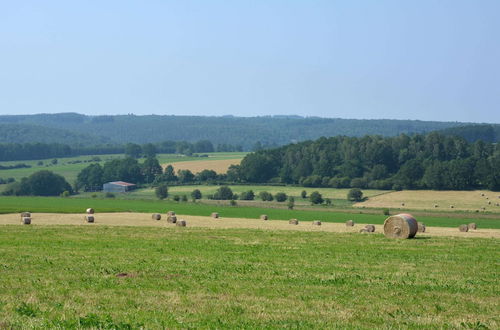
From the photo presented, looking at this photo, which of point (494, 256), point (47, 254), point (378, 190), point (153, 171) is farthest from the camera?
point (153, 171)

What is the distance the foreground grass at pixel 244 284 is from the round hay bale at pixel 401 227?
413cm

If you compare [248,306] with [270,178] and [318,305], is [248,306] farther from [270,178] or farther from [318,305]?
[270,178]

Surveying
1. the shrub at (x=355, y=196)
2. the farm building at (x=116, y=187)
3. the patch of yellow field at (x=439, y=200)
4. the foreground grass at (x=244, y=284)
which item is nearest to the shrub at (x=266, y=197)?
the shrub at (x=355, y=196)

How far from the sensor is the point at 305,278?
65.5 feet

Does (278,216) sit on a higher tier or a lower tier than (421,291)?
lower

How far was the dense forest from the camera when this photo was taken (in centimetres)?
10312

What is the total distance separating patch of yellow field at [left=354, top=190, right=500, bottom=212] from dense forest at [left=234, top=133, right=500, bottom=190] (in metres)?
3.41

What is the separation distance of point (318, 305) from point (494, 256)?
1331 cm

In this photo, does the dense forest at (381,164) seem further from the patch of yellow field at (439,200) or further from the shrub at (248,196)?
the shrub at (248,196)

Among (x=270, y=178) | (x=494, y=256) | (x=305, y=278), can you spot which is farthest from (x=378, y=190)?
(x=305, y=278)

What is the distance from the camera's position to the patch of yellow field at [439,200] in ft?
289

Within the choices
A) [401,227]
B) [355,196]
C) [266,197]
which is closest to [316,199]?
[355,196]

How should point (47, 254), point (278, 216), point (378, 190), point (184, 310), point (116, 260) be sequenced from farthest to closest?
point (378, 190) → point (278, 216) → point (47, 254) → point (116, 260) → point (184, 310)

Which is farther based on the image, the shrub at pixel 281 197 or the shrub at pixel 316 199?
the shrub at pixel 281 197
